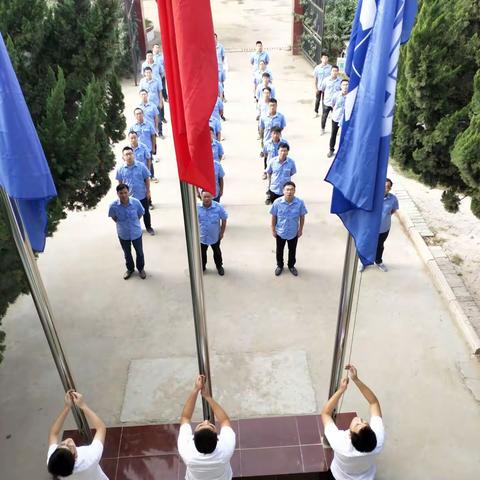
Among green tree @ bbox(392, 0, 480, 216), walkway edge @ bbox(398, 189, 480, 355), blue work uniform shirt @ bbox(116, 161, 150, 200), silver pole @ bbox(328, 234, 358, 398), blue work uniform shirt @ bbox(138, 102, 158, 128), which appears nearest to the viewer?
silver pole @ bbox(328, 234, 358, 398)

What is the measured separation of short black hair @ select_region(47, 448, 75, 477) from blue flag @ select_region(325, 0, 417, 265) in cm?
234

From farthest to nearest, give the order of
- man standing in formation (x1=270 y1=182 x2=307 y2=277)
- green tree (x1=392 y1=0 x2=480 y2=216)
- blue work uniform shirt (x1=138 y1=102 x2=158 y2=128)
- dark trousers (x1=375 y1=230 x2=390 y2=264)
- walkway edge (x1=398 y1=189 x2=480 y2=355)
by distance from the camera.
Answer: blue work uniform shirt (x1=138 y1=102 x2=158 y2=128) < dark trousers (x1=375 y1=230 x2=390 y2=264) < man standing in formation (x1=270 y1=182 x2=307 y2=277) < walkway edge (x1=398 y1=189 x2=480 y2=355) < green tree (x1=392 y1=0 x2=480 y2=216)

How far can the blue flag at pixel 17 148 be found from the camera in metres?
3.50

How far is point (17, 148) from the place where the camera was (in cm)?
360

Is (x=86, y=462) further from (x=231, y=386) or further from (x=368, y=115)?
(x=368, y=115)

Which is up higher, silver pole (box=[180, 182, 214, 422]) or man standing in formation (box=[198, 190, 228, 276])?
silver pole (box=[180, 182, 214, 422])

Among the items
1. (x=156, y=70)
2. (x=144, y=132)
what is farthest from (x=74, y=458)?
(x=156, y=70)

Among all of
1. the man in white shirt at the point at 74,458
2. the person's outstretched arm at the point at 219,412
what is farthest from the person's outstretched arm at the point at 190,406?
the man in white shirt at the point at 74,458

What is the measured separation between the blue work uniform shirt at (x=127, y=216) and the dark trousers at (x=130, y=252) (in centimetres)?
10

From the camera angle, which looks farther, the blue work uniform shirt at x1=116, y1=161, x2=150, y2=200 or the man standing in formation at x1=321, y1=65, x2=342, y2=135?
the man standing in formation at x1=321, y1=65, x2=342, y2=135

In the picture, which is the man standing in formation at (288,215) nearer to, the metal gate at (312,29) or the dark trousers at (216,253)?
the dark trousers at (216,253)

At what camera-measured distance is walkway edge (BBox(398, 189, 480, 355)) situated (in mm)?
6277

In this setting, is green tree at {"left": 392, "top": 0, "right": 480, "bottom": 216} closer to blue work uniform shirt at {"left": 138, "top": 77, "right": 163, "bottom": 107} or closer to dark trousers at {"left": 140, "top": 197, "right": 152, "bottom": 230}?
dark trousers at {"left": 140, "top": 197, "right": 152, "bottom": 230}

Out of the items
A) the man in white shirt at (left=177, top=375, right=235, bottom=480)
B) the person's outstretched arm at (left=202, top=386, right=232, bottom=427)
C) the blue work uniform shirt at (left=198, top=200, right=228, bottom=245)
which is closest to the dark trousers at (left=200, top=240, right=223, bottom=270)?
the blue work uniform shirt at (left=198, top=200, right=228, bottom=245)
